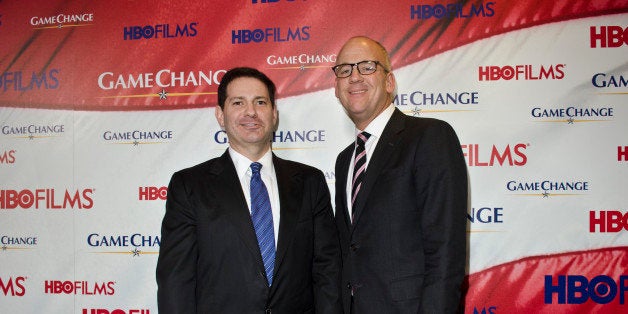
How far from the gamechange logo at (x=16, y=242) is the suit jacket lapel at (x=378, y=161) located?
2448 mm

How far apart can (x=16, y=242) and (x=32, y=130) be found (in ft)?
2.55

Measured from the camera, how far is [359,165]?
6.77 ft

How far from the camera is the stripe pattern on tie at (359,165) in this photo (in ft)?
6.59

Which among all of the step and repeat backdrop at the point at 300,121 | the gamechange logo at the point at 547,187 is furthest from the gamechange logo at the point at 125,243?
the gamechange logo at the point at 547,187

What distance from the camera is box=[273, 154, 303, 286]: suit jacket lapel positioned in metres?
1.88

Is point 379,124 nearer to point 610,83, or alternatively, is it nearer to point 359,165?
point 359,165

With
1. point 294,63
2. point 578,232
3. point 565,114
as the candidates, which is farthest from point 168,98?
point 578,232

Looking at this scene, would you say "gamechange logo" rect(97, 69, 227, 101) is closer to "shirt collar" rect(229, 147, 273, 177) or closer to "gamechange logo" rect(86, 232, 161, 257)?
"gamechange logo" rect(86, 232, 161, 257)

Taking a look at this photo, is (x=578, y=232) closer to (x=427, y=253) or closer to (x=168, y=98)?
(x=427, y=253)

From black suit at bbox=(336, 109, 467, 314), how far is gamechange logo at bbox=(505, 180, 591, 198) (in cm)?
115

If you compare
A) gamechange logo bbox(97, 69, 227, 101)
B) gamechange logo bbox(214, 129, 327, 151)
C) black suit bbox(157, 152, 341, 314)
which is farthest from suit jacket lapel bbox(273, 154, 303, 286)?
gamechange logo bbox(97, 69, 227, 101)

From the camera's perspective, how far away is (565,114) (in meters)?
2.78

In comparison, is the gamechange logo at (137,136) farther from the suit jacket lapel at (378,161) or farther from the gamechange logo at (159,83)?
the suit jacket lapel at (378,161)

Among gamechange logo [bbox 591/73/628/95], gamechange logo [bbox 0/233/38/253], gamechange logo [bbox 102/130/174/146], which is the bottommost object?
gamechange logo [bbox 0/233/38/253]
